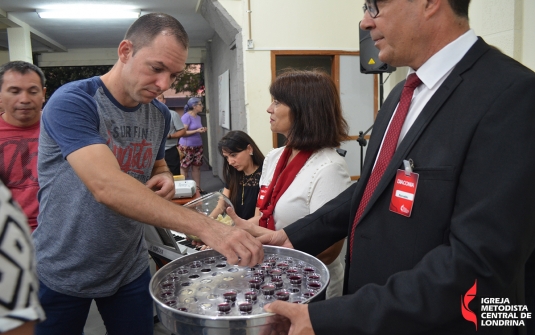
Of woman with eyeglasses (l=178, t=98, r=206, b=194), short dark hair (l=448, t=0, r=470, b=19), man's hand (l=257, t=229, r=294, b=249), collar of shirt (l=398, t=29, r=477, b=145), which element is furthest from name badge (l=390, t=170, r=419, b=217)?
woman with eyeglasses (l=178, t=98, r=206, b=194)

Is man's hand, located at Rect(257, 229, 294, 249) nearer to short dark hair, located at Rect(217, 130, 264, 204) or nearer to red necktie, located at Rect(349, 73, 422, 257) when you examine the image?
red necktie, located at Rect(349, 73, 422, 257)

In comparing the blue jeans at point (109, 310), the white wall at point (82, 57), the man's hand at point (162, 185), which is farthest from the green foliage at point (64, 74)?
the blue jeans at point (109, 310)

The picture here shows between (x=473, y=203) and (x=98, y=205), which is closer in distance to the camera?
(x=473, y=203)

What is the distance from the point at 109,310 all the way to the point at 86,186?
598 mm

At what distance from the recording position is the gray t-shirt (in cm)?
132

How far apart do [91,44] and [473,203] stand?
11350 mm

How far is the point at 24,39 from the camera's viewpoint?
7.64 metres

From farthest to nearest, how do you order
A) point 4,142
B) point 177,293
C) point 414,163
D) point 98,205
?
point 4,142 → point 98,205 → point 177,293 → point 414,163

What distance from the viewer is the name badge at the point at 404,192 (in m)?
0.94

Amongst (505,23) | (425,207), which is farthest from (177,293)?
(505,23)

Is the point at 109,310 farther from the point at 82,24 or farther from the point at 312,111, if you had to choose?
the point at 82,24

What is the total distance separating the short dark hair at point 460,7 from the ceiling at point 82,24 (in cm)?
626

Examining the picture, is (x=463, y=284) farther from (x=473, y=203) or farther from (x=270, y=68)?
(x=270, y=68)

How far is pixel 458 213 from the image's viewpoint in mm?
867
